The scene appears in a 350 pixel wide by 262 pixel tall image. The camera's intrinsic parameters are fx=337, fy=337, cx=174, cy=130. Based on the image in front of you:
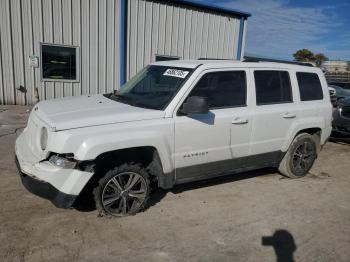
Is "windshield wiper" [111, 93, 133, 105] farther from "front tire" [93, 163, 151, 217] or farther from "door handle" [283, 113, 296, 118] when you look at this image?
"door handle" [283, 113, 296, 118]

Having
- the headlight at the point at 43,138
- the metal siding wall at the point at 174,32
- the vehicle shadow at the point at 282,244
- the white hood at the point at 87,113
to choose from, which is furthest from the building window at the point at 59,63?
the vehicle shadow at the point at 282,244

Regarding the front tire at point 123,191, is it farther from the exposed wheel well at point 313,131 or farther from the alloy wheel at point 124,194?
the exposed wheel well at point 313,131

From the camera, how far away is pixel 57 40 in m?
11.0

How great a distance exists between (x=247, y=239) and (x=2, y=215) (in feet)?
9.27

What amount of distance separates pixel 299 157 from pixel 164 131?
9.61 feet

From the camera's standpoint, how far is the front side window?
438cm

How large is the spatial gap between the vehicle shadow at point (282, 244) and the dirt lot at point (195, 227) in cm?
1

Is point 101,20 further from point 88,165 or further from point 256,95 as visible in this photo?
point 88,165

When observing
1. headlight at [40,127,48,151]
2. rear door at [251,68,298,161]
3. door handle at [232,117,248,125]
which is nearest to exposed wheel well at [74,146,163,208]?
headlight at [40,127,48,151]

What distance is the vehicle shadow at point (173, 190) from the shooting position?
4.21 m

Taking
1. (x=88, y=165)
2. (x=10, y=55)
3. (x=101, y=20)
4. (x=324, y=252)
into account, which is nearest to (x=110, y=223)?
(x=88, y=165)

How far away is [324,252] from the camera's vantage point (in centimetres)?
361

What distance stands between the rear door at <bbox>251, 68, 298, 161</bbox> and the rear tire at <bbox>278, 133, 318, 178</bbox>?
12.2 inches

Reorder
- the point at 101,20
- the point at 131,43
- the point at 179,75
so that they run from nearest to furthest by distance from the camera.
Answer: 1. the point at 179,75
2. the point at 101,20
3. the point at 131,43
